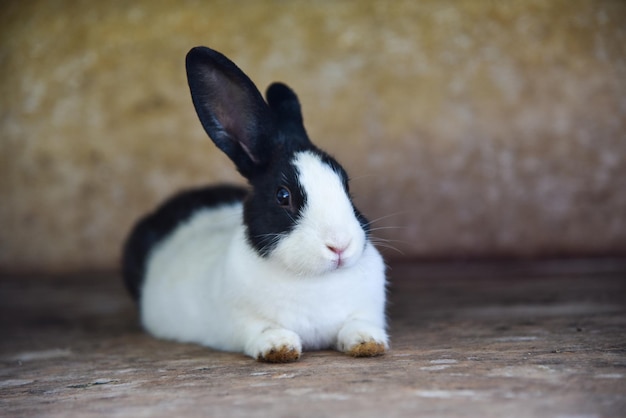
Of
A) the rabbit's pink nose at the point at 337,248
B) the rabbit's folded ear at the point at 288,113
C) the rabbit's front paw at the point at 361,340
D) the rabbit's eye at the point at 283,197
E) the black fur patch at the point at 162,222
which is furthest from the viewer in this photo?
the black fur patch at the point at 162,222

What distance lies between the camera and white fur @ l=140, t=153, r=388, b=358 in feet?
8.64

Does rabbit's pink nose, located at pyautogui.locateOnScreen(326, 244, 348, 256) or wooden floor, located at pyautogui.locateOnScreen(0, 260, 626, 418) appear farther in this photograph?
Answer: rabbit's pink nose, located at pyautogui.locateOnScreen(326, 244, 348, 256)

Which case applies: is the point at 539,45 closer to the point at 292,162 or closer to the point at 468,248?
the point at 468,248

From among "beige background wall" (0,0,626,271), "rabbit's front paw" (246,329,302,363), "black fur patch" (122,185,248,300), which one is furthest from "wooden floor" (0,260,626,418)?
"beige background wall" (0,0,626,271)

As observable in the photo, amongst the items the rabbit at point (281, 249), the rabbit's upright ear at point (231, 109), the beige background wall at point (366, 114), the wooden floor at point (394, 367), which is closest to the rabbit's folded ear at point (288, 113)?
the rabbit at point (281, 249)

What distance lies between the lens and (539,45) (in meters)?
5.42

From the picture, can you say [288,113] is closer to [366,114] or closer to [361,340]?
[361,340]

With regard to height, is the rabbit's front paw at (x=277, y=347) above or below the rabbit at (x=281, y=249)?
below

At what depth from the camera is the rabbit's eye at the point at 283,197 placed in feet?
9.13

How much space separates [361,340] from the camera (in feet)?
8.83

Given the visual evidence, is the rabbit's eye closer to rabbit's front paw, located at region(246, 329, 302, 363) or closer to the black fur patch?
rabbit's front paw, located at region(246, 329, 302, 363)

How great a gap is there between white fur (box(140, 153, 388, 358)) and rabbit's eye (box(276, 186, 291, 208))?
8cm

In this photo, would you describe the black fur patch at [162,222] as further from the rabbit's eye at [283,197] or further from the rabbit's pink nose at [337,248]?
the rabbit's pink nose at [337,248]

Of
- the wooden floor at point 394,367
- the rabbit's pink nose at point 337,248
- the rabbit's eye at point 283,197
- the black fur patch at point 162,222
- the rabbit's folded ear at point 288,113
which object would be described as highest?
the rabbit's folded ear at point 288,113
